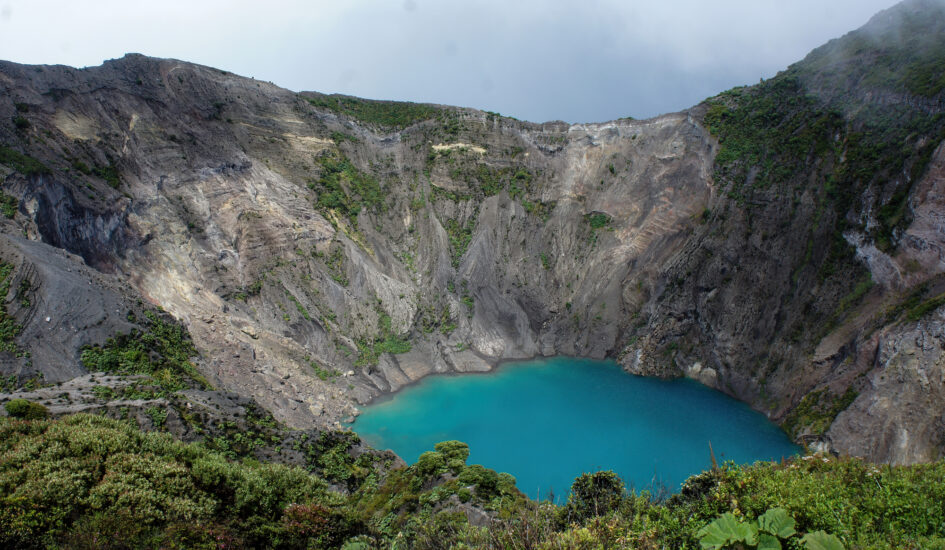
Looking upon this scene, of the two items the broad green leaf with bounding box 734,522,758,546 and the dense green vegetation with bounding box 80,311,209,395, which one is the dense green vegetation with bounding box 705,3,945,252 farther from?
the dense green vegetation with bounding box 80,311,209,395

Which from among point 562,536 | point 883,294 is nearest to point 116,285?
point 562,536

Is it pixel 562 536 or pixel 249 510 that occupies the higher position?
pixel 562 536

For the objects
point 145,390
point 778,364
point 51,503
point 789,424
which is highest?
point 778,364

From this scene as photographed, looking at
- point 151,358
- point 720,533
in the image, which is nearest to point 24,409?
point 151,358

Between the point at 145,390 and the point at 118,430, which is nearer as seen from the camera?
the point at 118,430

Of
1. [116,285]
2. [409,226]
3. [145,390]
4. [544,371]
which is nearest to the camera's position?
[145,390]

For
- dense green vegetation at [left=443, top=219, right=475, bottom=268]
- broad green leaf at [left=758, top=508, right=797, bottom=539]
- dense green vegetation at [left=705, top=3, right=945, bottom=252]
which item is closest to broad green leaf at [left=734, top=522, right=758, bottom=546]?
broad green leaf at [left=758, top=508, right=797, bottom=539]

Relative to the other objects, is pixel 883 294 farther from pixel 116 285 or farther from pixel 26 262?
pixel 26 262
